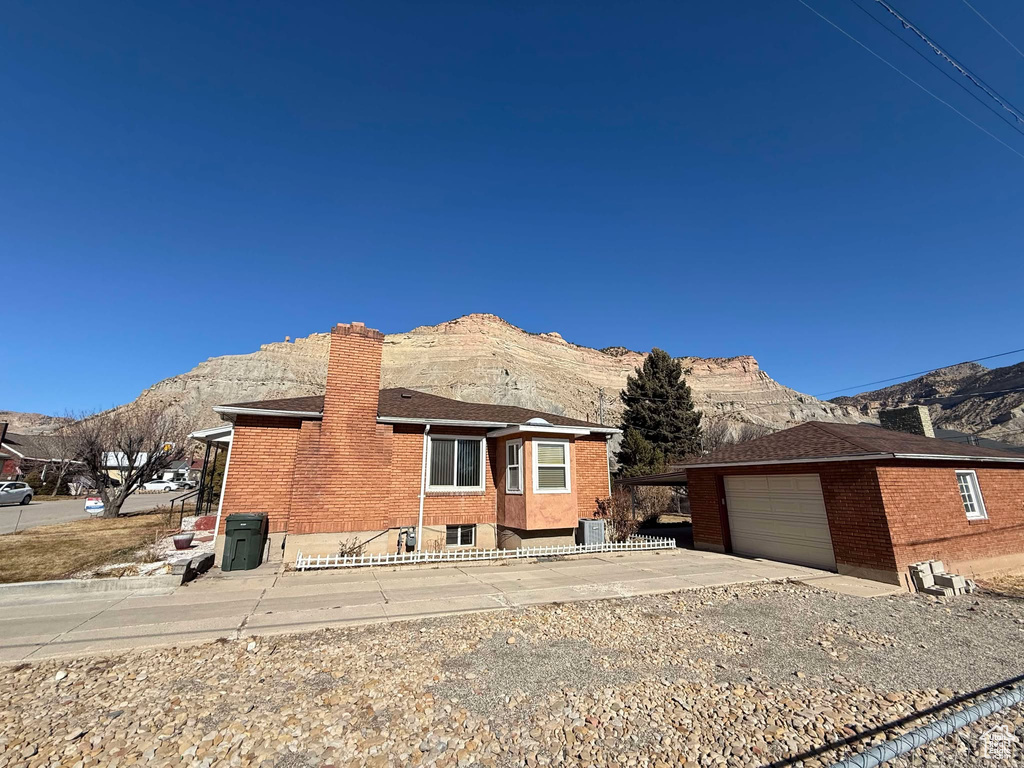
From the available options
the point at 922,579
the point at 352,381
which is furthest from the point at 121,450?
the point at 922,579

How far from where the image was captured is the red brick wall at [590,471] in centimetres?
1371

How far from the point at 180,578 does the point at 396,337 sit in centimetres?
8139

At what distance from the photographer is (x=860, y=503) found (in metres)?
9.51

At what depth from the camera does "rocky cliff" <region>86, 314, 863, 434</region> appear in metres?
67.0

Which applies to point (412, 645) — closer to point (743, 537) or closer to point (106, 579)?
point (106, 579)

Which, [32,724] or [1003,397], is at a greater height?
[1003,397]

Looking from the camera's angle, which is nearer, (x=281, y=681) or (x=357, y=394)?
(x=281, y=681)

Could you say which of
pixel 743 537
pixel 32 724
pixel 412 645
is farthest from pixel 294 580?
pixel 743 537

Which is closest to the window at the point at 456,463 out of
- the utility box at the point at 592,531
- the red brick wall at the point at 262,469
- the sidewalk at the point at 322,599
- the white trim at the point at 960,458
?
the sidewalk at the point at 322,599

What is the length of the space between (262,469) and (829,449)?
13.9 m

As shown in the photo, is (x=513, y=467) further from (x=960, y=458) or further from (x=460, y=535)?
(x=960, y=458)

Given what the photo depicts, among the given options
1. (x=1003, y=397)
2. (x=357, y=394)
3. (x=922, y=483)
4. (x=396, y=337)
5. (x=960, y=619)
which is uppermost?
(x=396, y=337)

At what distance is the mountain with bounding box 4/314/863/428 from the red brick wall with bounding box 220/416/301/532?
171 ft

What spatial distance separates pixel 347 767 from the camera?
312cm
